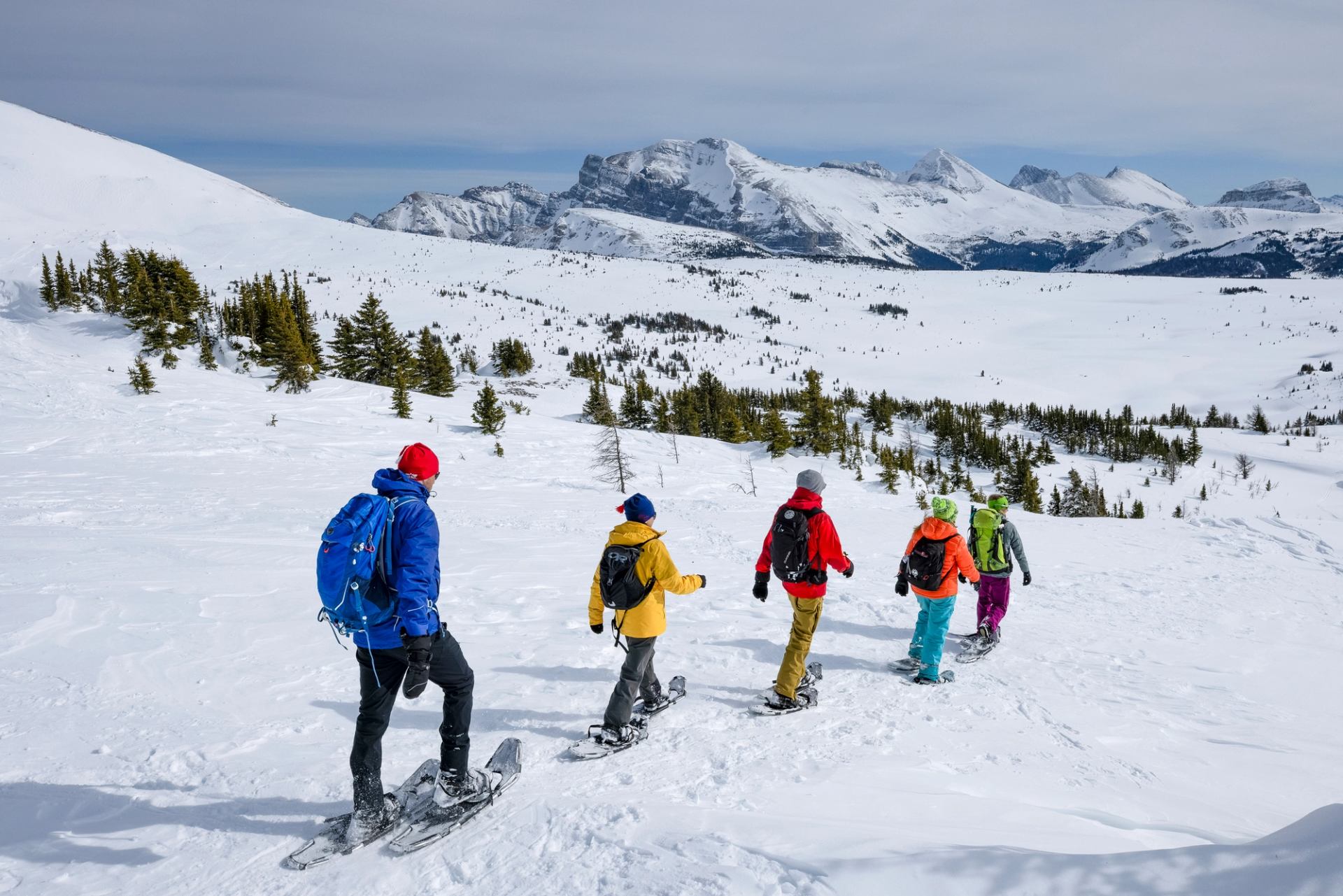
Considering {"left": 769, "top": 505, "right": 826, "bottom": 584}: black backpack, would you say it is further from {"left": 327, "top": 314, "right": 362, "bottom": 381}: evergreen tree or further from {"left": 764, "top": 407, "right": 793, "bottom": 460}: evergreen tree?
{"left": 327, "top": 314, "right": 362, "bottom": 381}: evergreen tree

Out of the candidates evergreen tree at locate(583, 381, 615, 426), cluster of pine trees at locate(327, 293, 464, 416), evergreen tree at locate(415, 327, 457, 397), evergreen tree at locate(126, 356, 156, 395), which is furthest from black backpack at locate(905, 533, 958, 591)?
evergreen tree at locate(415, 327, 457, 397)

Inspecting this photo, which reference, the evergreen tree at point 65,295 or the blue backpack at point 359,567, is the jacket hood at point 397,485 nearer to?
the blue backpack at point 359,567

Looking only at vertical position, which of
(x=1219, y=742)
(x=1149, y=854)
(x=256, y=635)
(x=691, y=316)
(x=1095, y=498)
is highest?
(x=691, y=316)

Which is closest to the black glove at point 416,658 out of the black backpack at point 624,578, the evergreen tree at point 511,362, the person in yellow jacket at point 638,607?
the person in yellow jacket at point 638,607

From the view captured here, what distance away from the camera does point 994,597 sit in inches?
341

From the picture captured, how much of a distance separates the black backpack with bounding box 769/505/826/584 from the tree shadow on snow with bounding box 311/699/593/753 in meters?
2.39

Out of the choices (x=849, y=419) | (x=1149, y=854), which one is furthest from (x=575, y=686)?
(x=849, y=419)

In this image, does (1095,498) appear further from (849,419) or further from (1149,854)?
(1149,854)

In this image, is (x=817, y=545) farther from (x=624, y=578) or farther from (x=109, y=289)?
(x=109, y=289)

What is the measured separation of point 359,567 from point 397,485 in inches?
20.5

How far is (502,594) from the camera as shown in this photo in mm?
10000

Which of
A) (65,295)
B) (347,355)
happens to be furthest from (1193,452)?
(65,295)

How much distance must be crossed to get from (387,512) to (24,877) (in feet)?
10.4

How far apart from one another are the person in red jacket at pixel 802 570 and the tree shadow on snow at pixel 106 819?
12.9ft
